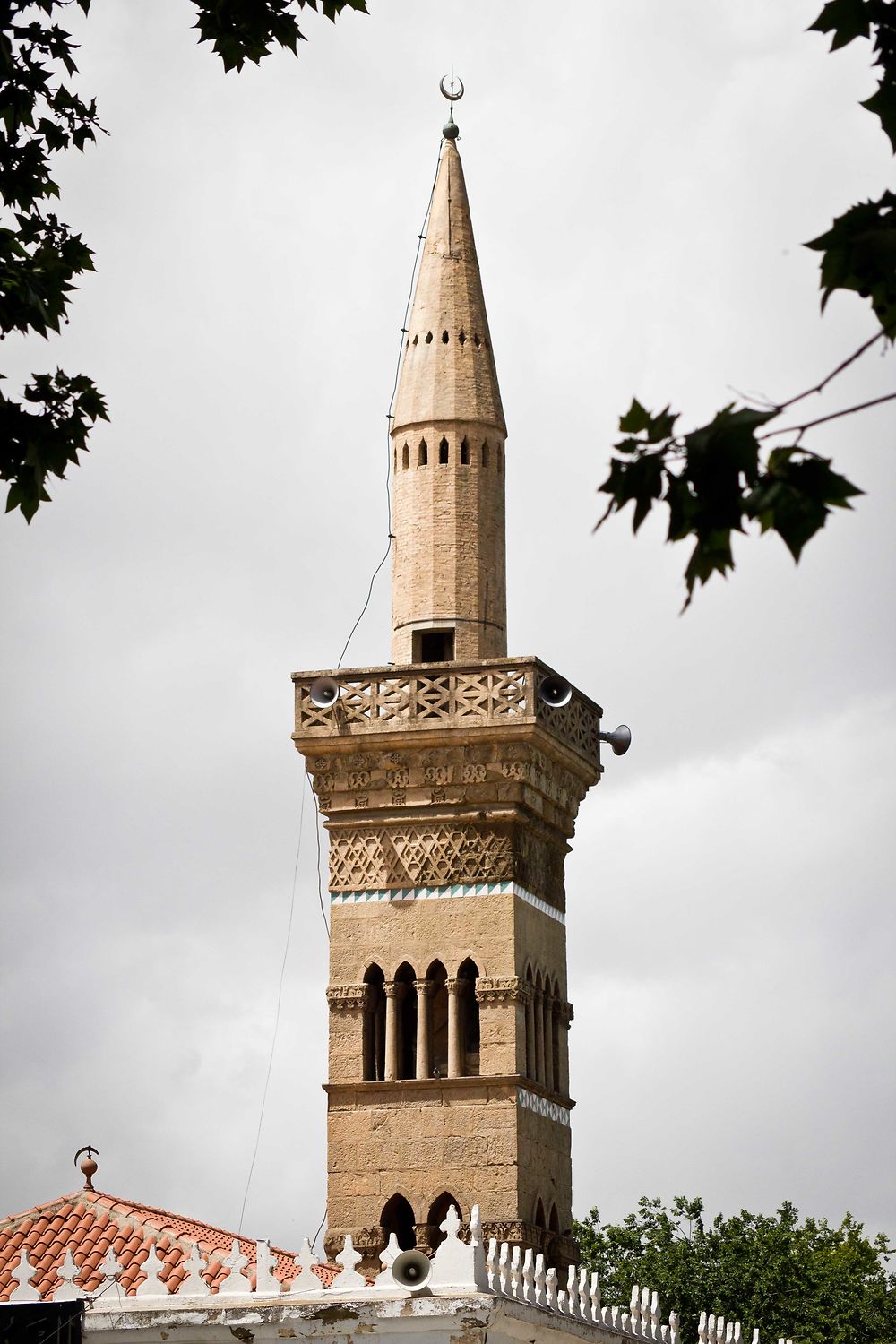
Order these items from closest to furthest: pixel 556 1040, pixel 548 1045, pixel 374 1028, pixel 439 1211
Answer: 1. pixel 439 1211
2. pixel 374 1028
3. pixel 548 1045
4. pixel 556 1040

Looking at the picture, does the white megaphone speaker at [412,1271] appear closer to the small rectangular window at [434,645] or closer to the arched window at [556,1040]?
the arched window at [556,1040]

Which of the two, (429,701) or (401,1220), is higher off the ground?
(429,701)

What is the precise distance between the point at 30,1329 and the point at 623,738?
10.5 metres

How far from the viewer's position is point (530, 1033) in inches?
998

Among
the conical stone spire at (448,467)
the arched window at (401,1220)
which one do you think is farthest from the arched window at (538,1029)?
the conical stone spire at (448,467)

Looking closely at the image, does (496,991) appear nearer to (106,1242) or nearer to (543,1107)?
(543,1107)

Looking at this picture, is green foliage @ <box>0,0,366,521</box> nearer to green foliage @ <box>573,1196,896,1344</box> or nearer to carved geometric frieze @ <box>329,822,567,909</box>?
carved geometric frieze @ <box>329,822,567,909</box>

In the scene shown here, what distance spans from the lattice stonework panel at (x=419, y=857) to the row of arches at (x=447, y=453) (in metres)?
4.03

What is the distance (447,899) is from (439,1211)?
3.08 m

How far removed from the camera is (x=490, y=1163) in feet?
79.7

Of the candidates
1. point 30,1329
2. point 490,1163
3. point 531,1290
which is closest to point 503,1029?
point 490,1163

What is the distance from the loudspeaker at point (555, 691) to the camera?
2545 centimetres

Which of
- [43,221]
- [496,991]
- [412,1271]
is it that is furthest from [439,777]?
[43,221]

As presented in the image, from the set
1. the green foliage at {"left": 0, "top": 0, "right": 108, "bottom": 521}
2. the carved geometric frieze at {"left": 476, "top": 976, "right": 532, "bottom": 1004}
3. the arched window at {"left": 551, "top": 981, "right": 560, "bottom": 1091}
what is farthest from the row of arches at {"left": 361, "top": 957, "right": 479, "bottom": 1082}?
the green foliage at {"left": 0, "top": 0, "right": 108, "bottom": 521}
